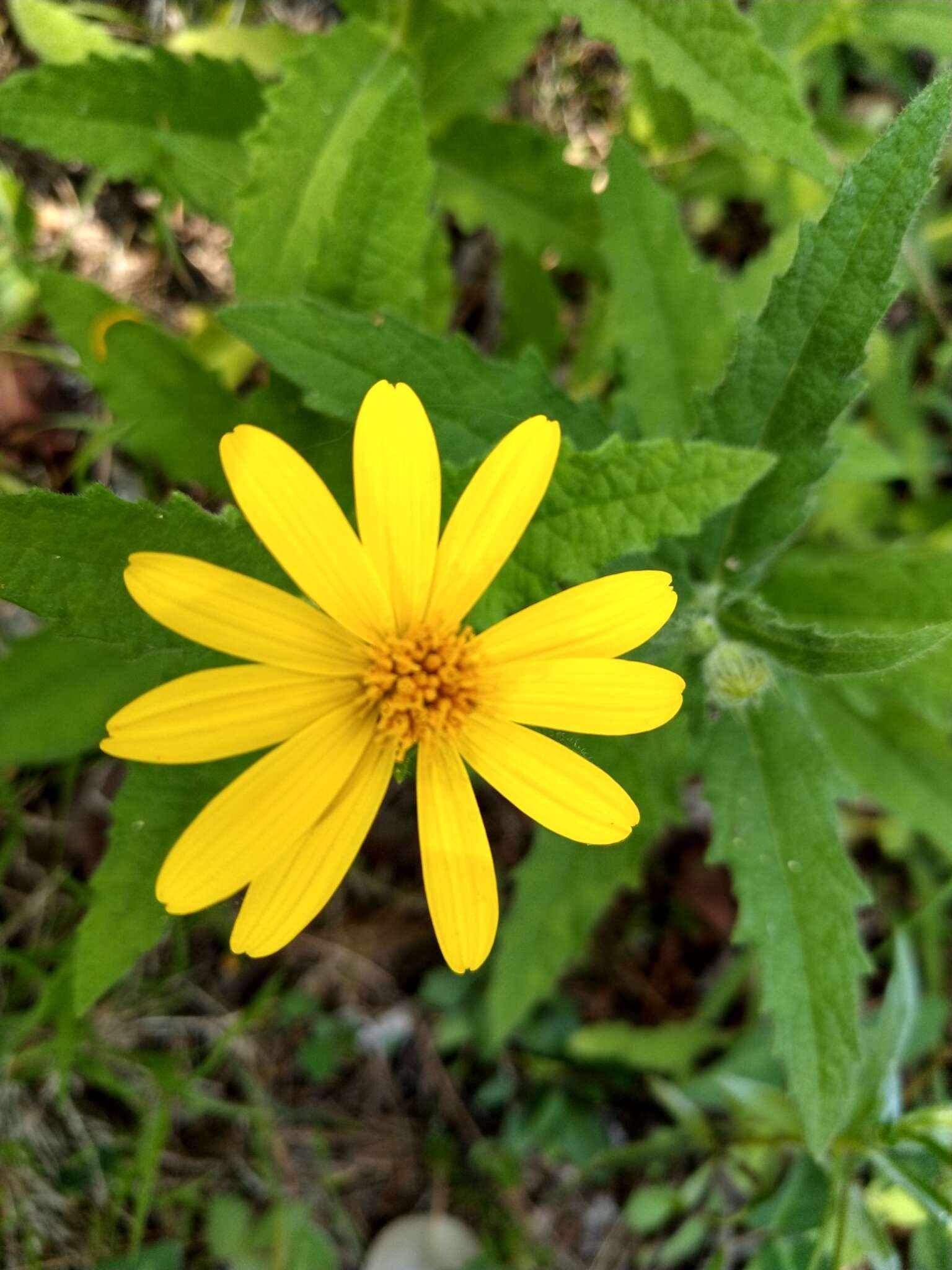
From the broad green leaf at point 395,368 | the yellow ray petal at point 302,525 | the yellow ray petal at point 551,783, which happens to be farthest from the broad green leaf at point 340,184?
the yellow ray petal at point 551,783

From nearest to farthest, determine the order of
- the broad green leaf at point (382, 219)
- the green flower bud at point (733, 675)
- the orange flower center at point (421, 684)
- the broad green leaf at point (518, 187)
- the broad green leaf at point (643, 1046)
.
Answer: the orange flower center at point (421, 684) < the green flower bud at point (733, 675) < the broad green leaf at point (382, 219) < the broad green leaf at point (518, 187) < the broad green leaf at point (643, 1046)

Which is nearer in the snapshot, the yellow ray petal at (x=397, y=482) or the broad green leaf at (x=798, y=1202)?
the yellow ray petal at (x=397, y=482)

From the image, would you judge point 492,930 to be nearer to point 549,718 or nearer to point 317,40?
point 549,718

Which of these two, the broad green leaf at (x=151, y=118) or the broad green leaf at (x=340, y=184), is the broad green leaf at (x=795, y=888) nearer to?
the broad green leaf at (x=340, y=184)

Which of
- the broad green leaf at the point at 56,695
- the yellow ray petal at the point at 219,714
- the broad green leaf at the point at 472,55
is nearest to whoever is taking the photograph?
the yellow ray petal at the point at 219,714

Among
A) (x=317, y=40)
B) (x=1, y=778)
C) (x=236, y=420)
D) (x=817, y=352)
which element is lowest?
(x=1, y=778)

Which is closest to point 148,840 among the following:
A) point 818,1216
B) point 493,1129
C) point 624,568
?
point 624,568

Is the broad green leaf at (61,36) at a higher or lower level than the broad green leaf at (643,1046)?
higher

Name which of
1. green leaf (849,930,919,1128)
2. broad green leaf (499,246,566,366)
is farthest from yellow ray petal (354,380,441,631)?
green leaf (849,930,919,1128)

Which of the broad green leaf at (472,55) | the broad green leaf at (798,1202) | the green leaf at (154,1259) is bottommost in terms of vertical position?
the green leaf at (154,1259)
